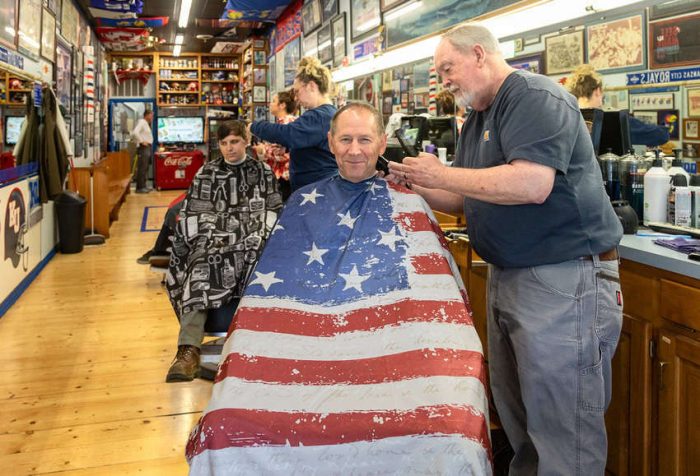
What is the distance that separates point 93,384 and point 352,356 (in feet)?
7.41

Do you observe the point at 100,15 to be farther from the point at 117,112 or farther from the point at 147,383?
the point at 147,383

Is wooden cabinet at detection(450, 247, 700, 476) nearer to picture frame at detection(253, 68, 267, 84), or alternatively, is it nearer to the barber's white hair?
the barber's white hair

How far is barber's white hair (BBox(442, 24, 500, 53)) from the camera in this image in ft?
6.16

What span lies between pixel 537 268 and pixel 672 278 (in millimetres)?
420

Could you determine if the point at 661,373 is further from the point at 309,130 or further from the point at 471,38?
the point at 309,130

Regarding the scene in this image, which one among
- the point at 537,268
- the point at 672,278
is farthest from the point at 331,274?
the point at 672,278

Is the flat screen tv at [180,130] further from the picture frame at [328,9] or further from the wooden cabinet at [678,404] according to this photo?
the wooden cabinet at [678,404]

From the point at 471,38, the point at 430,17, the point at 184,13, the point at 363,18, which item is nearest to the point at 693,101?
the point at 471,38

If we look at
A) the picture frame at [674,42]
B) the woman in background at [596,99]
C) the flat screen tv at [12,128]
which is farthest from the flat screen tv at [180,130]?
the picture frame at [674,42]

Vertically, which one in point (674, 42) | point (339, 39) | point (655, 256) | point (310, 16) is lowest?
point (655, 256)

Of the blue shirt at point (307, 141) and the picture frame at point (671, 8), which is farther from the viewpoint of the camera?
the blue shirt at point (307, 141)

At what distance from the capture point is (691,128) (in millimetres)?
2594

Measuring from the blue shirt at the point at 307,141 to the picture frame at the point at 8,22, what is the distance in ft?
8.58

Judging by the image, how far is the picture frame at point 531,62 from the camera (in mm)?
3643
